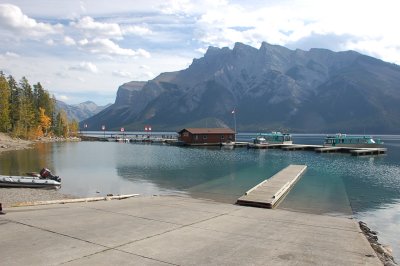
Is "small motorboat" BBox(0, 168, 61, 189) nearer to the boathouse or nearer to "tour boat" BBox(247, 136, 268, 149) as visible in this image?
"tour boat" BBox(247, 136, 268, 149)

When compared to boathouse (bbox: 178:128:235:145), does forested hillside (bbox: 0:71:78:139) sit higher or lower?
higher

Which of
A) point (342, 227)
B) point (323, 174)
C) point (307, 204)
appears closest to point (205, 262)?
point (342, 227)

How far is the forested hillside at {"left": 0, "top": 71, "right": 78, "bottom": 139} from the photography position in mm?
129625

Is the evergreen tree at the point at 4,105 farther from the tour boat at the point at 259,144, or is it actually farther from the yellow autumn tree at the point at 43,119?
the tour boat at the point at 259,144

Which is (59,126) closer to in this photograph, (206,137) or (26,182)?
(206,137)

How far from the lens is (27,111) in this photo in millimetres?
149125

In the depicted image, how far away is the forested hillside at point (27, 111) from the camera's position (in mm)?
129625

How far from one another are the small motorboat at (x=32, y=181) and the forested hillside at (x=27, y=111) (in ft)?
308

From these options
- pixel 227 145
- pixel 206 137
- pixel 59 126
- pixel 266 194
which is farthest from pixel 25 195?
pixel 59 126

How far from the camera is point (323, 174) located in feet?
201

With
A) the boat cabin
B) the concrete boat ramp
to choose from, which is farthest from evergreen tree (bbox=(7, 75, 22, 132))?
the concrete boat ramp

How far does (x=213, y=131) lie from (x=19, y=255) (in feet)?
427

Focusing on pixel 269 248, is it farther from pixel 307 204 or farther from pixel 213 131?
pixel 213 131

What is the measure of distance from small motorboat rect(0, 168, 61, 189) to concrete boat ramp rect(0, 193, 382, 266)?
2048 centimetres
